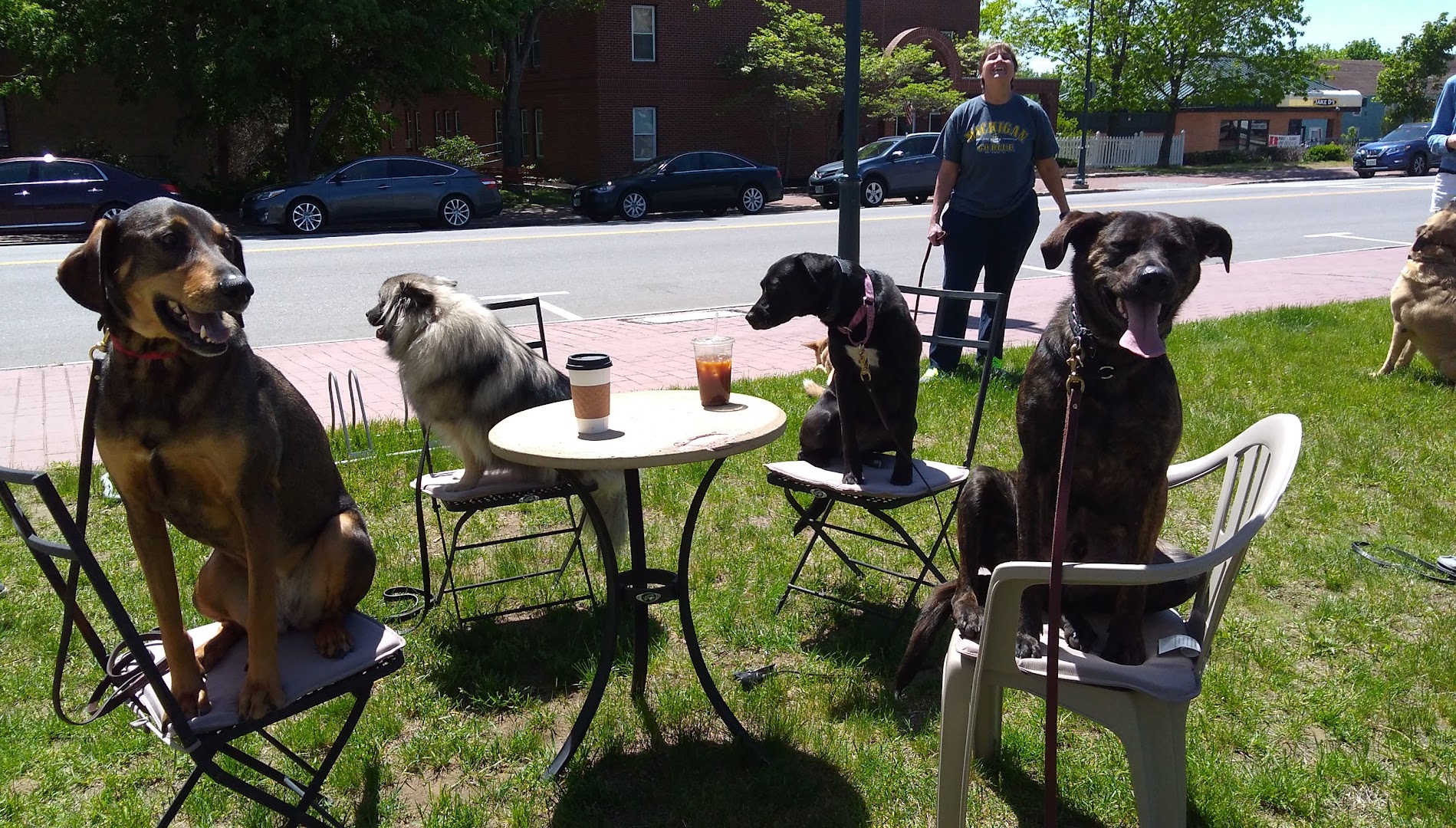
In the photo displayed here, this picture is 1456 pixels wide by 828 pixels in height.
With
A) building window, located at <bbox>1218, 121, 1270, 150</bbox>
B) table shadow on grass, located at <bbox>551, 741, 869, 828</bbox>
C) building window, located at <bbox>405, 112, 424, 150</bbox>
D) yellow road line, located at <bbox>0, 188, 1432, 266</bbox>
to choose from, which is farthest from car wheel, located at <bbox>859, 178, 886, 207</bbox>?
building window, located at <bbox>1218, 121, 1270, 150</bbox>

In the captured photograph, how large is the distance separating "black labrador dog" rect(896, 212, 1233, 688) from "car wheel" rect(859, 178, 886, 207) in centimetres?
2129

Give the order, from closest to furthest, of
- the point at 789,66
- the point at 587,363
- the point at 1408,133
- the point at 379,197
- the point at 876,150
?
the point at 587,363 → the point at 379,197 → the point at 876,150 → the point at 789,66 → the point at 1408,133

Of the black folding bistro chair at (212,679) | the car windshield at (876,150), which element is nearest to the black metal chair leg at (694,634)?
the black folding bistro chair at (212,679)

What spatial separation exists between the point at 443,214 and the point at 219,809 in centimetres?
1795

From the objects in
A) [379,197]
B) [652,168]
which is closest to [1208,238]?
[379,197]

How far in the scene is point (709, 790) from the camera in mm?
3107

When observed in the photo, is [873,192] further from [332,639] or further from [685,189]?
[332,639]

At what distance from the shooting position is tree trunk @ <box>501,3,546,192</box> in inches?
1037

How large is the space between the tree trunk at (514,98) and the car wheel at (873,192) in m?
9.17

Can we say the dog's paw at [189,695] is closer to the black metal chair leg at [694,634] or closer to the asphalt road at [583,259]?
the black metal chair leg at [694,634]

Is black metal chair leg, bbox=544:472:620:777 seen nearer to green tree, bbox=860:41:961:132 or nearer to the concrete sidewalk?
the concrete sidewalk

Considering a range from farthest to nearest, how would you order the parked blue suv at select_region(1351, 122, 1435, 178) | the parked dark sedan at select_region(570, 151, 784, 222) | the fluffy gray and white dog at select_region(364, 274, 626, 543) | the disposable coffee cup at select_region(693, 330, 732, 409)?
1. the parked blue suv at select_region(1351, 122, 1435, 178)
2. the parked dark sedan at select_region(570, 151, 784, 222)
3. the fluffy gray and white dog at select_region(364, 274, 626, 543)
4. the disposable coffee cup at select_region(693, 330, 732, 409)

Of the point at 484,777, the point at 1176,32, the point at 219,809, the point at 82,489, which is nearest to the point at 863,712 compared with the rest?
the point at 484,777

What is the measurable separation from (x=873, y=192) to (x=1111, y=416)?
2193cm
